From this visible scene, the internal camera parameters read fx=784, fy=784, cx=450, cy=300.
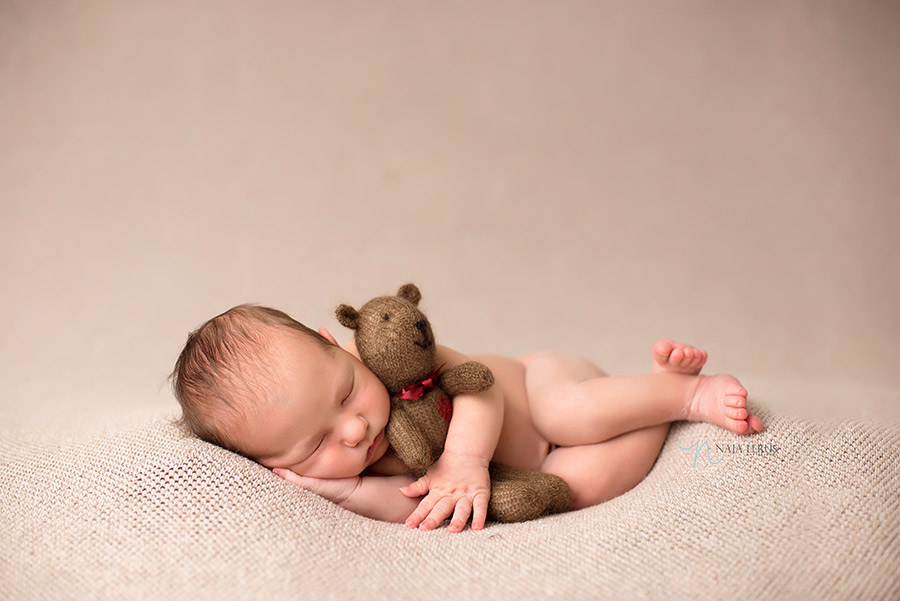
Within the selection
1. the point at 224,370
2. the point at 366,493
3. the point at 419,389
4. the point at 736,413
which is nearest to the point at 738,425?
the point at 736,413

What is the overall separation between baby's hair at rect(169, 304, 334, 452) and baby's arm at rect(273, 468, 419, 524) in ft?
0.57

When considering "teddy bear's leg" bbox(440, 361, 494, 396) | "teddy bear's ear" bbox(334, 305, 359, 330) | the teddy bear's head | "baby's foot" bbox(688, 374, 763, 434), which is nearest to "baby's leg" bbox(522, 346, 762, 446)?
"baby's foot" bbox(688, 374, 763, 434)

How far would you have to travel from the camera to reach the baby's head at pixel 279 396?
1.52 m

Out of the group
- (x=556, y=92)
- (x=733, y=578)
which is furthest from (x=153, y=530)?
(x=556, y=92)

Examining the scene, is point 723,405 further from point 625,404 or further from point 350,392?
point 350,392

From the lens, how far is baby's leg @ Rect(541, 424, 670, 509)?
182cm

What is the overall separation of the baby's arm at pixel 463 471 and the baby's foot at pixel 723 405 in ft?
1.53

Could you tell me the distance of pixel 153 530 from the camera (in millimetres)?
1405

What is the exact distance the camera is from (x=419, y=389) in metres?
1.72

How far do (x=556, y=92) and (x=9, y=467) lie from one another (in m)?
2.70

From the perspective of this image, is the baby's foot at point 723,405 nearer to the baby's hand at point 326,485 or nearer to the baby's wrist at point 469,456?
the baby's wrist at point 469,456

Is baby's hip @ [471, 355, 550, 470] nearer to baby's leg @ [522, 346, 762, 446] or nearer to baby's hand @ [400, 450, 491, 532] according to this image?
baby's leg @ [522, 346, 762, 446]

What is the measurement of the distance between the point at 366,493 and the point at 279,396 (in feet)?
1.03

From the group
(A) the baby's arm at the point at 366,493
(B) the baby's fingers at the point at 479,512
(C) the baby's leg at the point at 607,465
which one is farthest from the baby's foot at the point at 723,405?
(A) the baby's arm at the point at 366,493
